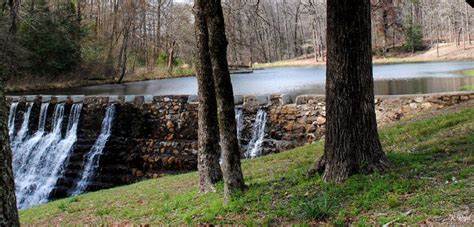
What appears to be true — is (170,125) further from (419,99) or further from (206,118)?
(206,118)

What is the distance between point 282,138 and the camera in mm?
12094

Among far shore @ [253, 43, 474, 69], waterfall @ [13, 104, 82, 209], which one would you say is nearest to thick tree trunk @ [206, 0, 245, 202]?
waterfall @ [13, 104, 82, 209]

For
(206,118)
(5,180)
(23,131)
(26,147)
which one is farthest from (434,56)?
(5,180)

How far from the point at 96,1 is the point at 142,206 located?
35.2 m

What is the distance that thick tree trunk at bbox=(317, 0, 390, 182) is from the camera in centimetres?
530

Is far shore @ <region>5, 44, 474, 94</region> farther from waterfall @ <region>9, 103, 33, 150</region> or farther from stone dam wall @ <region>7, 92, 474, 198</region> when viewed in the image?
stone dam wall @ <region>7, 92, 474, 198</region>

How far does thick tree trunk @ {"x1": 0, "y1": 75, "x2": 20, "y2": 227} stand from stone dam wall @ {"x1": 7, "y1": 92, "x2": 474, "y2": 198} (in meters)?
9.08

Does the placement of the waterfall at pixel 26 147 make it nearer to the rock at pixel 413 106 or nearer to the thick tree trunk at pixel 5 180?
the rock at pixel 413 106

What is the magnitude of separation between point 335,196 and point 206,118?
98.5 inches

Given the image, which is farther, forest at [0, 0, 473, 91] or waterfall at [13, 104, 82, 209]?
forest at [0, 0, 473, 91]

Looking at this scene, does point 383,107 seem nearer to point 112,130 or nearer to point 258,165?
point 258,165

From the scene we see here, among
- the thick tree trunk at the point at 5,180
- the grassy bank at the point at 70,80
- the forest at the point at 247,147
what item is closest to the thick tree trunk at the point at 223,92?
the forest at the point at 247,147

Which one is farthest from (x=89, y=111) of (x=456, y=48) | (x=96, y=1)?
(x=456, y=48)

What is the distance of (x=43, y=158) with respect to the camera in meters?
14.5
